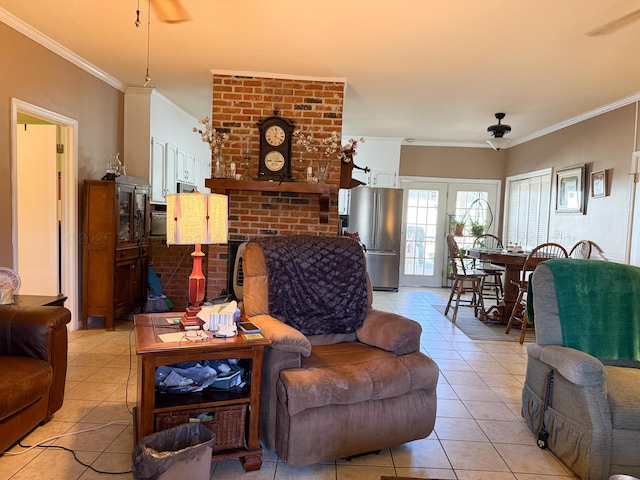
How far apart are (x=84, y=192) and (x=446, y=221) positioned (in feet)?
18.2

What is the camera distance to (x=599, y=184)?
4637mm

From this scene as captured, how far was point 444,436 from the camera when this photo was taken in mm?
2355

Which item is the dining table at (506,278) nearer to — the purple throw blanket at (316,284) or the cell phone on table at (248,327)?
the purple throw blanket at (316,284)

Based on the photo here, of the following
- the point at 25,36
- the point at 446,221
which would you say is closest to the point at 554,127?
the point at 446,221

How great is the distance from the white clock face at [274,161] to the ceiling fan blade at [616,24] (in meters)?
2.56

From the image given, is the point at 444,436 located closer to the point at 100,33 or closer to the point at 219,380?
the point at 219,380

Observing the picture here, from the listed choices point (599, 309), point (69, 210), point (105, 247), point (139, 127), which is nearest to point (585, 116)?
point (599, 309)

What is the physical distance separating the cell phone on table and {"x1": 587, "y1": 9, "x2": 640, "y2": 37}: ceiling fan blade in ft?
9.69

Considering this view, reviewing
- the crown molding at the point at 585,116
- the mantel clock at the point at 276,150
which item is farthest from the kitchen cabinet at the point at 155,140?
the crown molding at the point at 585,116

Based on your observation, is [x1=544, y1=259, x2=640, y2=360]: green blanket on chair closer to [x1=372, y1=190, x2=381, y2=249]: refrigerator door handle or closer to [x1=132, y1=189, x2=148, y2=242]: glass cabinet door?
[x1=132, y1=189, x2=148, y2=242]: glass cabinet door

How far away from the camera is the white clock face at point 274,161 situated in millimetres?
3969

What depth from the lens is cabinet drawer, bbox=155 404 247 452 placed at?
185 centimetres

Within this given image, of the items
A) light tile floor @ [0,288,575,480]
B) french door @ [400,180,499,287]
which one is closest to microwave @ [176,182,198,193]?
light tile floor @ [0,288,575,480]

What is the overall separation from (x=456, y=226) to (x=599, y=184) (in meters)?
2.69
